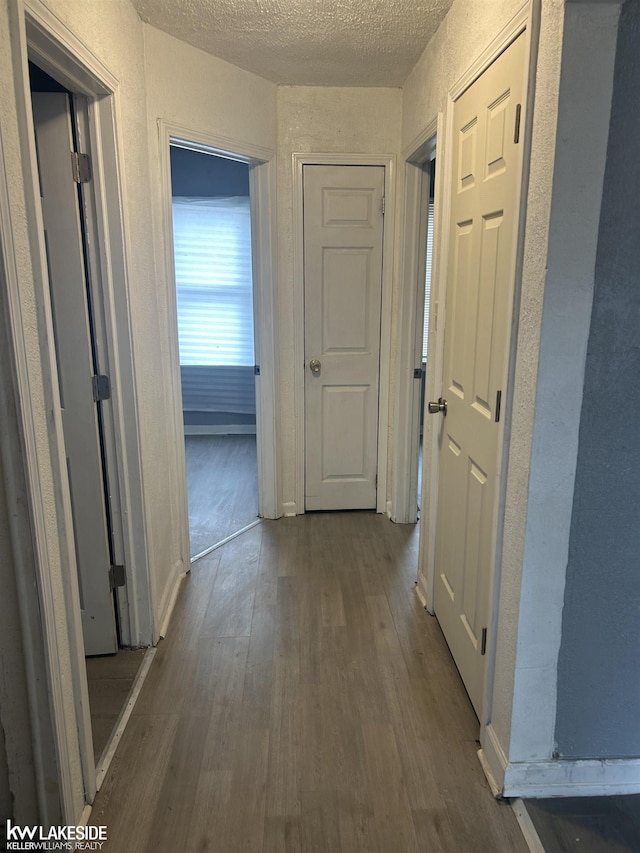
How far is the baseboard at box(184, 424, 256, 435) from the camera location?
568 centimetres

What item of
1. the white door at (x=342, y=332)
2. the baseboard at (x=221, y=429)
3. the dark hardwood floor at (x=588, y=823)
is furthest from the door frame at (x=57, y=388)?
the baseboard at (x=221, y=429)

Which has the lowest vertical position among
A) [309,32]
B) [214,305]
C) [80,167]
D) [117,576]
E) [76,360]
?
[117,576]

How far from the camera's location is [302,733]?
1891 millimetres

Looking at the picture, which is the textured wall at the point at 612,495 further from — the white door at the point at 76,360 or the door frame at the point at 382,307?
the door frame at the point at 382,307

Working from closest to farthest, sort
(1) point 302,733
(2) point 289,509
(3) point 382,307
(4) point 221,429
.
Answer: (1) point 302,733 → (3) point 382,307 → (2) point 289,509 → (4) point 221,429

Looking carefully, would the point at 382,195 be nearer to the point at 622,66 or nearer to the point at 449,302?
the point at 449,302

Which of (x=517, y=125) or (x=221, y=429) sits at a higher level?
(x=517, y=125)

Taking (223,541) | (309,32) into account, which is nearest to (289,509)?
(223,541)

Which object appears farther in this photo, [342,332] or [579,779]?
[342,332]

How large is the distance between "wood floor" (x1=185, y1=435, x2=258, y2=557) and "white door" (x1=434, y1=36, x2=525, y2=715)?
1.50 meters

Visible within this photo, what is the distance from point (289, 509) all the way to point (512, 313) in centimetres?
234

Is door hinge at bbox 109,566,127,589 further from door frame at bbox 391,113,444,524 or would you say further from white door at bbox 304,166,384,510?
door frame at bbox 391,113,444,524

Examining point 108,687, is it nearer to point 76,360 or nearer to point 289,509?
point 76,360

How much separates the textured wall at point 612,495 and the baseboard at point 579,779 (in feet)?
0.10
